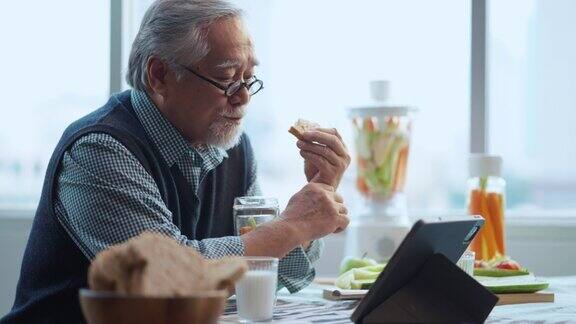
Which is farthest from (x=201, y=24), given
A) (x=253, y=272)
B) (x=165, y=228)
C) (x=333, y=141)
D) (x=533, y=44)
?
(x=533, y=44)

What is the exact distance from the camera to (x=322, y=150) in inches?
92.8

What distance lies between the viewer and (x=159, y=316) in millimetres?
1077

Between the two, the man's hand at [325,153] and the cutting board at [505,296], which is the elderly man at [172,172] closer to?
the man's hand at [325,153]

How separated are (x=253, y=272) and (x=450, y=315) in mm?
337

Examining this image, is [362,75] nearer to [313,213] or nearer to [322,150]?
[322,150]

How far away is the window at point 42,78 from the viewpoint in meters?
4.09

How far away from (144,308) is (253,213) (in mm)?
1099

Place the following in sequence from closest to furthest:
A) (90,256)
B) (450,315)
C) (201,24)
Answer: (450,315) → (90,256) → (201,24)

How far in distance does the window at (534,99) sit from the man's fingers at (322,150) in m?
1.56

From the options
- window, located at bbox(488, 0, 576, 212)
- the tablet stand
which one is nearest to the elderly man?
the tablet stand

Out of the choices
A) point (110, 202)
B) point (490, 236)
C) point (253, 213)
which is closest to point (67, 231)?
point (110, 202)

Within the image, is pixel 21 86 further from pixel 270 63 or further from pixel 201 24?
pixel 201 24

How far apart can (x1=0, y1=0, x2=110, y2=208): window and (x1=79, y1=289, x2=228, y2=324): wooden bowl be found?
3.07 m

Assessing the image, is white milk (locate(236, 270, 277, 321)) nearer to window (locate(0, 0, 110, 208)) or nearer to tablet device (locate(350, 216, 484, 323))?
tablet device (locate(350, 216, 484, 323))
